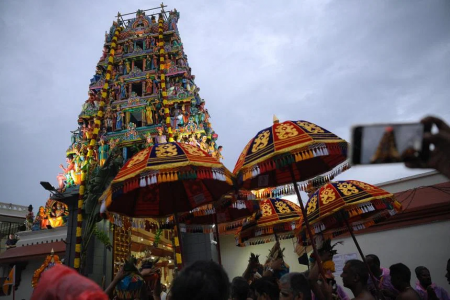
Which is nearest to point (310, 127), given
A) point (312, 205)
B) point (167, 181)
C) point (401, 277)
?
point (312, 205)

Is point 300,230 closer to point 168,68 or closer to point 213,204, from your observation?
point 213,204

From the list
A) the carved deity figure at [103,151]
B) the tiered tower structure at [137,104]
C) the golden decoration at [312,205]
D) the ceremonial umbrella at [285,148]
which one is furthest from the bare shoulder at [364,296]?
the carved deity figure at [103,151]

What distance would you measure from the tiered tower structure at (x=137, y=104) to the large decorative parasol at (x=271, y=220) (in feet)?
32.9

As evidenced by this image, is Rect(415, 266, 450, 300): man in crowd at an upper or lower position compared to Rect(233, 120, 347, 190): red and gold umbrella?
lower

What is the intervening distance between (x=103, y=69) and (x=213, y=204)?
19.8 meters

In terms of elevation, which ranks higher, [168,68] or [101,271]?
[168,68]

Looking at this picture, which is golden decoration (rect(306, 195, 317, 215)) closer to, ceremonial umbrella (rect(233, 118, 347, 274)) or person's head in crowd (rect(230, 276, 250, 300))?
ceremonial umbrella (rect(233, 118, 347, 274))

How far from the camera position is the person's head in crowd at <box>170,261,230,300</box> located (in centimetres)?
169

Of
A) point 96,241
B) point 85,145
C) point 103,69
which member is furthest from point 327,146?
point 103,69

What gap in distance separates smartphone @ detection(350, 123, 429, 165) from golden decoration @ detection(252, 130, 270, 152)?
334 cm

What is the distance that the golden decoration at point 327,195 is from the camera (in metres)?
5.62

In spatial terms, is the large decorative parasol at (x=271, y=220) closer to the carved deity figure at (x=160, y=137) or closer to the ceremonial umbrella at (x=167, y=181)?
the ceremonial umbrella at (x=167, y=181)

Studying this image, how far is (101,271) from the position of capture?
1256 cm

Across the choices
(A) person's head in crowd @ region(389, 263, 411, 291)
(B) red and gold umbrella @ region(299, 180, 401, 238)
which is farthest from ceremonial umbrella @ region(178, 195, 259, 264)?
(A) person's head in crowd @ region(389, 263, 411, 291)
